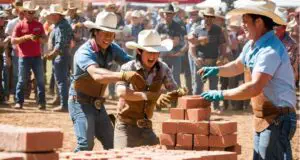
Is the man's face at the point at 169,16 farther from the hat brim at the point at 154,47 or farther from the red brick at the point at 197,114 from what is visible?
the red brick at the point at 197,114

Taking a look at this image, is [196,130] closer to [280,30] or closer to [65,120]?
[280,30]

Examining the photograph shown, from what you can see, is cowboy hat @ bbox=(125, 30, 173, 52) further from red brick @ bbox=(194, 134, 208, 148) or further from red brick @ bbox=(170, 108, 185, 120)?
red brick @ bbox=(194, 134, 208, 148)

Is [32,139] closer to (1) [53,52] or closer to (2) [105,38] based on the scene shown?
(2) [105,38]

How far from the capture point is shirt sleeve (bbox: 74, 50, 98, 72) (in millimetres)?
8758

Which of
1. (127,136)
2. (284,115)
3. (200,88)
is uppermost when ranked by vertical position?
(284,115)

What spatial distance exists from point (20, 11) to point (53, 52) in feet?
3.39

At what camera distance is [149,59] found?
28.3 feet

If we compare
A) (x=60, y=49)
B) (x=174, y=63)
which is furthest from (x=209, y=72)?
(x=174, y=63)

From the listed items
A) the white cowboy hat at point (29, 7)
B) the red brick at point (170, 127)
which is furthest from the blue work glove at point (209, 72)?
the white cowboy hat at point (29, 7)

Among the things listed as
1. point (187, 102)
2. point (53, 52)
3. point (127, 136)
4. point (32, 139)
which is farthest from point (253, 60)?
point (53, 52)

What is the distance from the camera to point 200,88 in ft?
58.2

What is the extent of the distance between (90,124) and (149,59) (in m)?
0.91

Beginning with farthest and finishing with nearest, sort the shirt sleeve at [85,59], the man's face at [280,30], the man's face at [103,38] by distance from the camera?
the man's face at [280,30], the man's face at [103,38], the shirt sleeve at [85,59]

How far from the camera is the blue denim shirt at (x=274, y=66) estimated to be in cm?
703
